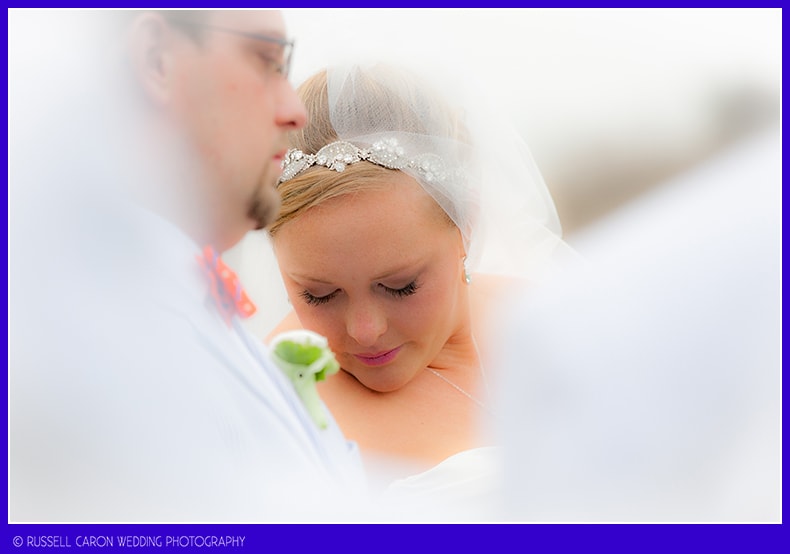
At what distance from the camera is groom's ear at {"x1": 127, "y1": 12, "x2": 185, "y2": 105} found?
4.08ft

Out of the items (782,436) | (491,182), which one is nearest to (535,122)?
(491,182)

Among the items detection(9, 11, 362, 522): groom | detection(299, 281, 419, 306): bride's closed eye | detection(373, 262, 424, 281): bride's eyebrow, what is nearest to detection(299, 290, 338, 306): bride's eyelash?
detection(299, 281, 419, 306): bride's closed eye

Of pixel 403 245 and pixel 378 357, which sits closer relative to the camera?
pixel 403 245

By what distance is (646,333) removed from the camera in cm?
131

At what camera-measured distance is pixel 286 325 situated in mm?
1925

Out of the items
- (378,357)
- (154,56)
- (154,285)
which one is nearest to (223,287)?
(154,285)

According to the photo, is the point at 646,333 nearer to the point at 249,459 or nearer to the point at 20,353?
the point at 249,459

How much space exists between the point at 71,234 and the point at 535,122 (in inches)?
39.8

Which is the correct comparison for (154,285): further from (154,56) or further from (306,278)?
(306,278)

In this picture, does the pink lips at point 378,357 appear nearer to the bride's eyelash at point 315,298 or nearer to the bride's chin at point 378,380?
the bride's chin at point 378,380

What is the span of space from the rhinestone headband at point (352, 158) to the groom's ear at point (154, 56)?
0.45m

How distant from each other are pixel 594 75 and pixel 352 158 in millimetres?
579

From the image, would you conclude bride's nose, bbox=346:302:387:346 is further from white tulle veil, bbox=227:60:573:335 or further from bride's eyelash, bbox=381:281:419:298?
white tulle veil, bbox=227:60:573:335

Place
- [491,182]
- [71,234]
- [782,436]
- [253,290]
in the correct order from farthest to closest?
[253,290], [491,182], [782,436], [71,234]
